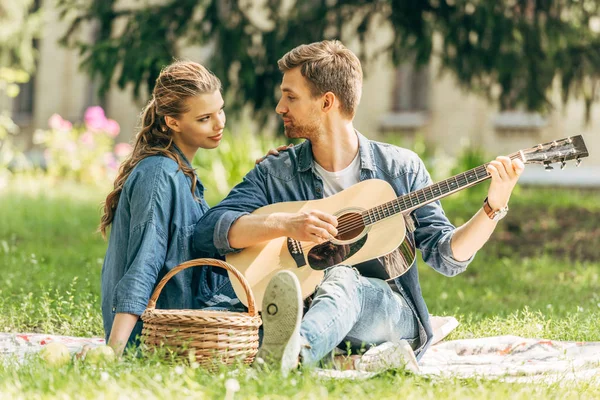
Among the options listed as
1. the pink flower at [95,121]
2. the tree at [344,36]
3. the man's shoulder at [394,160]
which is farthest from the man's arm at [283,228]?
the pink flower at [95,121]

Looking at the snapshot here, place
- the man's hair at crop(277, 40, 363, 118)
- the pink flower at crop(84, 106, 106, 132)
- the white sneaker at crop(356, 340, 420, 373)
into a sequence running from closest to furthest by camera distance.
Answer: the white sneaker at crop(356, 340, 420, 373) < the man's hair at crop(277, 40, 363, 118) < the pink flower at crop(84, 106, 106, 132)

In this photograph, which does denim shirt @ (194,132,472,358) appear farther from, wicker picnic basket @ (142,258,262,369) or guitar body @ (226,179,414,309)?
wicker picnic basket @ (142,258,262,369)

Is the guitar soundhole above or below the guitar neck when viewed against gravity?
below

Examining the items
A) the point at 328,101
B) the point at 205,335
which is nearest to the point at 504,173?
the point at 328,101

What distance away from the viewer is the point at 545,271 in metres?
8.05

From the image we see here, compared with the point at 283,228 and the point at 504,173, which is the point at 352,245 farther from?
the point at 504,173

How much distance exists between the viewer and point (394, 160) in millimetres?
4453

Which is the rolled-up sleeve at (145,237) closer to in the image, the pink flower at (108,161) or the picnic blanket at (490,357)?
the picnic blanket at (490,357)

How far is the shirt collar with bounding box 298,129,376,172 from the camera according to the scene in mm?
4410

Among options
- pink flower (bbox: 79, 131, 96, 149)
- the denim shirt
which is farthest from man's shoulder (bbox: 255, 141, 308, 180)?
pink flower (bbox: 79, 131, 96, 149)

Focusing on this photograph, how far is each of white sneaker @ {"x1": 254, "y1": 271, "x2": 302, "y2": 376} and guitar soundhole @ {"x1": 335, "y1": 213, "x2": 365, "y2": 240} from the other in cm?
71

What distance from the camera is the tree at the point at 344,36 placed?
8820 millimetres

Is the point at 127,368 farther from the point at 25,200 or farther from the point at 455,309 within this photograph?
the point at 25,200

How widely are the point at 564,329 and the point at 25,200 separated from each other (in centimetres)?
883
